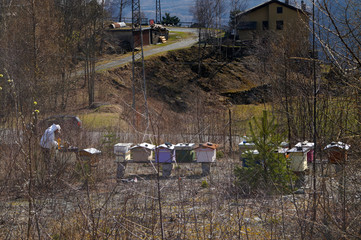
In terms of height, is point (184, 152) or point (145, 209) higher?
point (145, 209)

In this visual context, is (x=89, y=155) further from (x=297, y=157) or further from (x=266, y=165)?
(x=297, y=157)

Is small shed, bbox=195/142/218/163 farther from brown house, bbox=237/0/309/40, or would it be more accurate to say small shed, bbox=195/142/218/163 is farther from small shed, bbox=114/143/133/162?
brown house, bbox=237/0/309/40

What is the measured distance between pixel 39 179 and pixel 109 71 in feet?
105

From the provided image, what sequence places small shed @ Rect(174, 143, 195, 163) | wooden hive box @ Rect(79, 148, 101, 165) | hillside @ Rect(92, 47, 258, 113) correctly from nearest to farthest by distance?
wooden hive box @ Rect(79, 148, 101, 165) → small shed @ Rect(174, 143, 195, 163) → hillside @ Rect(92, 47, 258, 113)

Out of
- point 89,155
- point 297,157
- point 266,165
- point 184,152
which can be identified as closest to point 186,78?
point 184,152

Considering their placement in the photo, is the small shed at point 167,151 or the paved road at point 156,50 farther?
the paved road at point 156,50

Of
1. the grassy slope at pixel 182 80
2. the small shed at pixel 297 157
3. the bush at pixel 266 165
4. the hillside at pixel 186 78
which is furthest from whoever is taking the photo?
the hillside at pixel 186 78

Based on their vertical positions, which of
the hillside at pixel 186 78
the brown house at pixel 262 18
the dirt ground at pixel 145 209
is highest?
the brown house at pixel 262 18

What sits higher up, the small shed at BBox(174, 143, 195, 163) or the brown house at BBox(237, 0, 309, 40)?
the brown house at BBox(237, 0, 309, 40)

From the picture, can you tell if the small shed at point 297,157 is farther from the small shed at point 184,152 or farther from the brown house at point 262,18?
the brown house at point 262,18

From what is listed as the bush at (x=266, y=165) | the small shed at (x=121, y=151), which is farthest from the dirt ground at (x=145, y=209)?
the small shed at (x=121, y=151)

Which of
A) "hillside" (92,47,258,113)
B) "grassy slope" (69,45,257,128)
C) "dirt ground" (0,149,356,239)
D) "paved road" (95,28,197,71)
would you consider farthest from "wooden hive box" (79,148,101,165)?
"paved road" (95,28,197,71)

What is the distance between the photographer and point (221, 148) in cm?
1836

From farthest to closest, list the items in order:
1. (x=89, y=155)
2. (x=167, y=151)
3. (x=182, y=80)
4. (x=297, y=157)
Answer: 1. (x=182, y=80)
2. (x=167, y=151)
3. (x=89, y=155)
4. (x=297, y=157)
